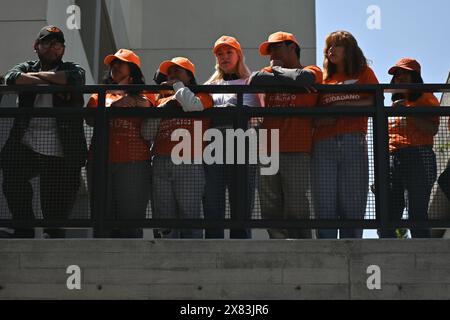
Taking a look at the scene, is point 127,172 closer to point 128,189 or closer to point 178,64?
point 128,189

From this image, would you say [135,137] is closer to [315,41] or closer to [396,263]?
[396,263]

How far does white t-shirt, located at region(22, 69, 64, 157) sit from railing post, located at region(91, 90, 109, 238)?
33cm

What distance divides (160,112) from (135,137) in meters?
0.30

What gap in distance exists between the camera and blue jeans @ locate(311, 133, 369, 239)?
8.20 metres

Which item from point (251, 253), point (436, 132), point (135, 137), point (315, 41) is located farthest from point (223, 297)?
point (315, 41)

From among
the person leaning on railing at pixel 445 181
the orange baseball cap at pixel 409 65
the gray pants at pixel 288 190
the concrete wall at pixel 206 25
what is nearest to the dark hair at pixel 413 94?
the orange baseball cap at pixel 409 65

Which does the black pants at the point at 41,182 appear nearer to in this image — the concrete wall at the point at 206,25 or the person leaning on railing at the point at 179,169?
the person leaning on railing at the point at 179,169

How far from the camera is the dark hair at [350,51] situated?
335 inches

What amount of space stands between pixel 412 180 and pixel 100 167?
2640mm

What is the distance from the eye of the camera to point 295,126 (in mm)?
8312

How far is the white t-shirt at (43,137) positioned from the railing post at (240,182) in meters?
1.51

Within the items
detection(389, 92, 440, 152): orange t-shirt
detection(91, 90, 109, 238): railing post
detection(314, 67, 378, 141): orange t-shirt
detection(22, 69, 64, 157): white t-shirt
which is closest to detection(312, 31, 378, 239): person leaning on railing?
detection(314, 67, 378, 141): orange t-shirt

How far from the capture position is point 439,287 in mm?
7875

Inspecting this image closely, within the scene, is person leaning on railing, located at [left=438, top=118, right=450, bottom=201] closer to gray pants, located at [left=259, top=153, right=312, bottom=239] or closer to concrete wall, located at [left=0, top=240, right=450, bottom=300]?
concrete wall, located at [left=0, top=240, right=450, bottom=300]
